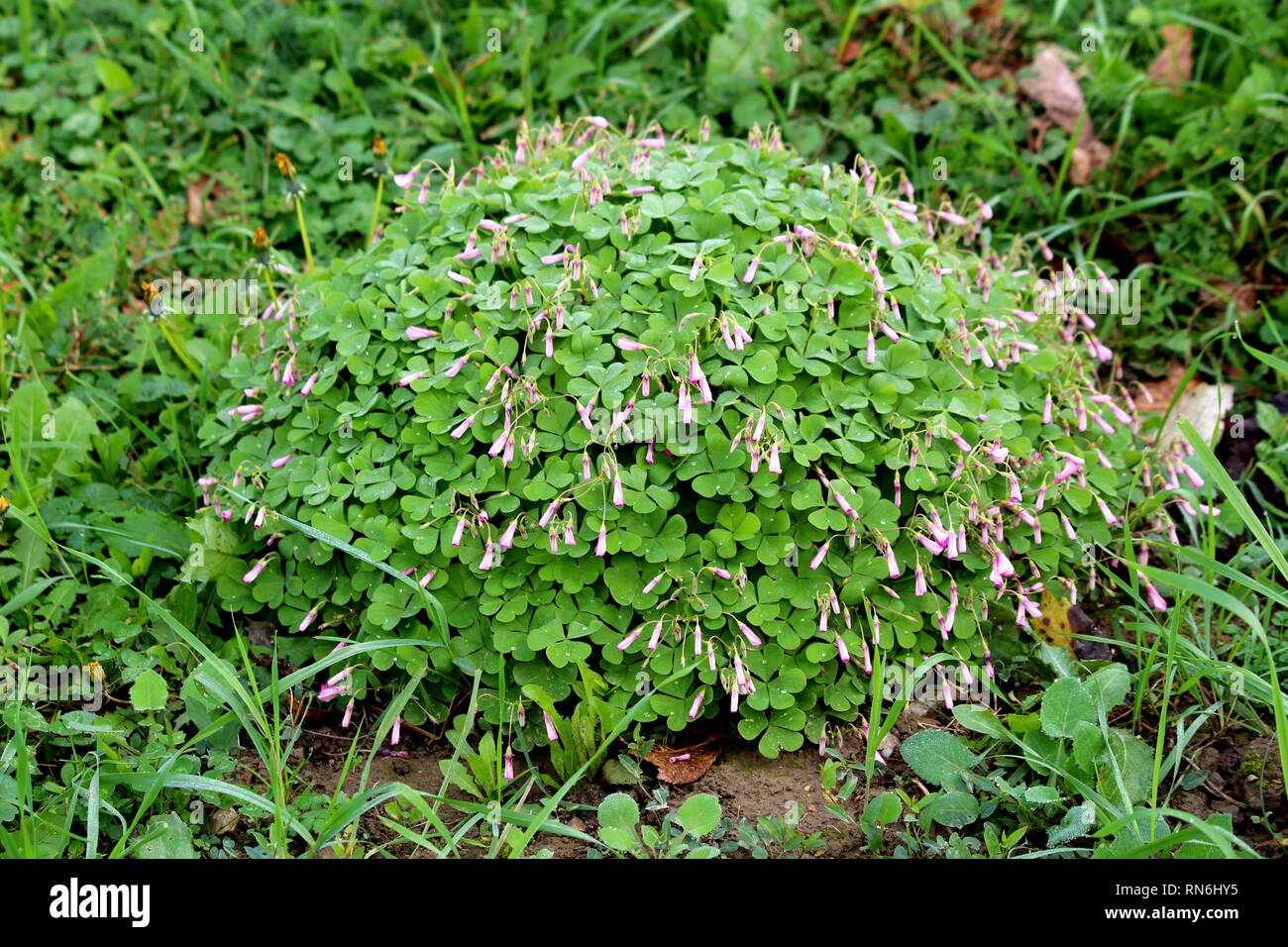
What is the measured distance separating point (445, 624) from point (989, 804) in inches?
54.2

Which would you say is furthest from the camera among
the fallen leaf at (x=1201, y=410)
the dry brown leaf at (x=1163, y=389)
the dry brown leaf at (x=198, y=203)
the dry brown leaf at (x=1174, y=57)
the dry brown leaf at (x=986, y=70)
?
the dry brown leaf at (x=986, y=70)

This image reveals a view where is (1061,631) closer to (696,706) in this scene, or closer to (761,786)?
(761,786)

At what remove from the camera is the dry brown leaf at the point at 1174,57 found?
5.04 m

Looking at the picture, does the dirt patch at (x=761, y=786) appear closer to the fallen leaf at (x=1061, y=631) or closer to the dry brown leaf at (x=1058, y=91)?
the fallen leaf at (x=1061, y=631)

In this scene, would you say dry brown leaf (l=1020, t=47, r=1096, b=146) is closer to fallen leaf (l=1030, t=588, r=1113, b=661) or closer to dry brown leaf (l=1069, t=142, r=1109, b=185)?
dry brown leaf (l=1069, t=142, r=1109, b=185)

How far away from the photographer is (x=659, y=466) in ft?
9.44

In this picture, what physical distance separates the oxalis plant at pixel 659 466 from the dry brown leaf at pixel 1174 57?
2459 mm

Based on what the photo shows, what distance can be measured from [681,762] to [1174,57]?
398 cm

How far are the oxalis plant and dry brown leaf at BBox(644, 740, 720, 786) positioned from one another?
14 cm

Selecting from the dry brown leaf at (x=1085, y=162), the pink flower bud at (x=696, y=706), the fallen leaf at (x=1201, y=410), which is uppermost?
the dry brown leaf at (x=1085, y=162)

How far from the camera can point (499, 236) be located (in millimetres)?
3080

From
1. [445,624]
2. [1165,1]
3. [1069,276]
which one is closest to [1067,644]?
[1069,276]

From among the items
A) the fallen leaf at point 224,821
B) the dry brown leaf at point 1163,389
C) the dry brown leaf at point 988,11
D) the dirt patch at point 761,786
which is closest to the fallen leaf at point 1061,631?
the dirt patch at point 761,786

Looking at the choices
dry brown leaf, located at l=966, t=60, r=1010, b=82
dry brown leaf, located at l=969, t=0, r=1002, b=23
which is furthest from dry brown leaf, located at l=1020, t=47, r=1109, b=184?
dry brown leaf, located at l=969, t=0, r=1002, b=23
